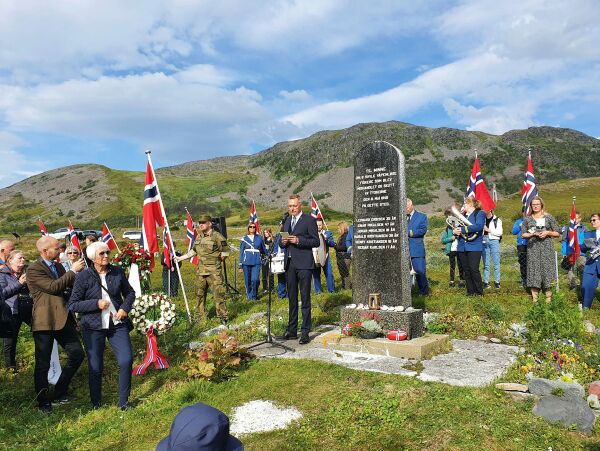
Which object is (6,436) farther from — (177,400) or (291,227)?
(291,227)

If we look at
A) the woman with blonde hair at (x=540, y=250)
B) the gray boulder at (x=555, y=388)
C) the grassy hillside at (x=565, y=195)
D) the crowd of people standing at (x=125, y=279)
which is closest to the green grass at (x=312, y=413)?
the gray boulder at (x=555, y=388)

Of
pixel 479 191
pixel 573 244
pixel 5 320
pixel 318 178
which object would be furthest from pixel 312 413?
pixel 318 178

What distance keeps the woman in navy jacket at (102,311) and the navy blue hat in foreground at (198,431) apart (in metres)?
Result: 4.08

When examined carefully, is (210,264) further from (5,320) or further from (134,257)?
(5,320)

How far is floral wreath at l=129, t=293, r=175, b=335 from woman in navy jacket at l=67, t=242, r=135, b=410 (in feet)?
2.03

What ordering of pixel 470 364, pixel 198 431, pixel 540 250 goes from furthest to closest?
pixel 540 250
pixel 470 364
pixel 198 431

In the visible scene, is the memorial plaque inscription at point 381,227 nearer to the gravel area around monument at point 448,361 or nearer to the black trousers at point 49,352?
the gravel area around monument at point 448,361

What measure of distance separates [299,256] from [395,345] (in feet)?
6.95

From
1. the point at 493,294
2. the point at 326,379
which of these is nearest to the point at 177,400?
the point at 326,379

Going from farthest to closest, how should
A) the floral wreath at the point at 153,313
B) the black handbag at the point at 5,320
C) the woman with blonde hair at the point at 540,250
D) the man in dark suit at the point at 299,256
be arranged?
the woman with blonde hair at the point at 540,250, the man in dark suit at the point at 299,256, the black handbag at the point at 5,320, the floral wreath at the point at 153,313

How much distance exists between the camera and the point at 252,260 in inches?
524

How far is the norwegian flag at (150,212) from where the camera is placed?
397 inches

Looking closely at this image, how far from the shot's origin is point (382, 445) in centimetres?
429

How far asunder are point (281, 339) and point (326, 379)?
2442 mm
